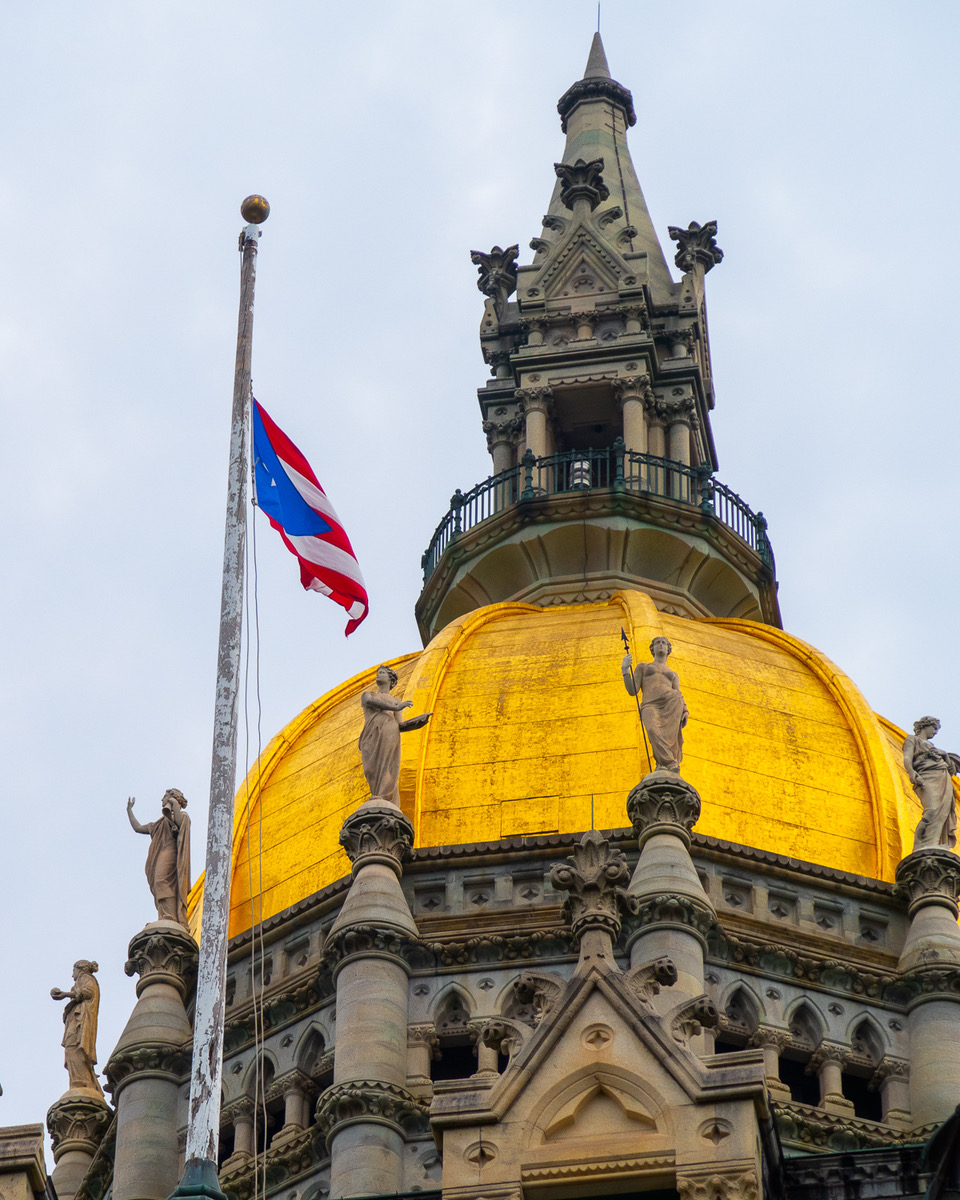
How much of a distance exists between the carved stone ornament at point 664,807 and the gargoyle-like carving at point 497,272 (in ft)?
78.0

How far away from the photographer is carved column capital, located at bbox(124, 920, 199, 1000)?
57062 millimetres

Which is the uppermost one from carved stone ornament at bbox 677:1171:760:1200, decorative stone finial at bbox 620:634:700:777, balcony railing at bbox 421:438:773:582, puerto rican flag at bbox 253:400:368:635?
balcony railing at bbox 421:438:773:582

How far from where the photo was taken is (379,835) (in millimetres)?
54906

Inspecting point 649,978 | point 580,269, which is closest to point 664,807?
point 649,978

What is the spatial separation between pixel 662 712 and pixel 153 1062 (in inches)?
397

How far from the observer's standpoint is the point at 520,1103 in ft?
119

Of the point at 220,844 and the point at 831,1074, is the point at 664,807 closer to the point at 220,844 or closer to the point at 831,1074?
the point at 831,1074

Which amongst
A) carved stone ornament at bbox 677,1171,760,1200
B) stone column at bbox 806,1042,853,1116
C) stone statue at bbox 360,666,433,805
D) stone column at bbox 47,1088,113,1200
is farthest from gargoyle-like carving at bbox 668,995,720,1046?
stone column at bbox 47,1088,113,1200

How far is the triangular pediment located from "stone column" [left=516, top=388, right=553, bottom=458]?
3.25 meters

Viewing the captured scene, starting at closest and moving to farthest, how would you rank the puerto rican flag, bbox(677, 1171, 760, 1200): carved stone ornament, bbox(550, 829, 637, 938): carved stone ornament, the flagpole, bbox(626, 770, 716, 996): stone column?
the flagpole, bbox(677, 1171, 760, 1200): carved stone ornament, the puerto rican flag, bbox(550, 829, 637, 938): carved stone ornament, bbox(626, 770, 716, 996): stone column

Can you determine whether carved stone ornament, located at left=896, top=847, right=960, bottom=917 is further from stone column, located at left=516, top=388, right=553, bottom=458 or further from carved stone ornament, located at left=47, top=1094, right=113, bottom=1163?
stone column, located at left=516, top=388, right=553, bottom=458

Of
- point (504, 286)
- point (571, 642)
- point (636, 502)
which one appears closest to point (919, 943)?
point (571, 642)

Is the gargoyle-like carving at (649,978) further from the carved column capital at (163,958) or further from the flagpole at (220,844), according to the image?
the carved column capital at (163,958)

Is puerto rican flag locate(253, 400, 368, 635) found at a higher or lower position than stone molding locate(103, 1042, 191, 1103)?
higher
